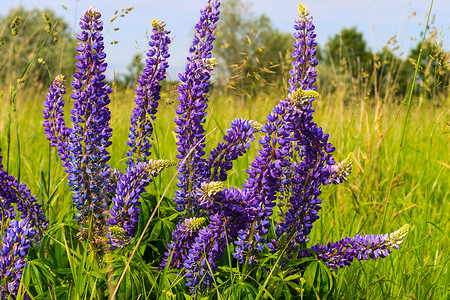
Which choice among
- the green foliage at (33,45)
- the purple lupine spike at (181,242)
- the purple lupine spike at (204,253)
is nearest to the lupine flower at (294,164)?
the purple lupine spike at (204,253)

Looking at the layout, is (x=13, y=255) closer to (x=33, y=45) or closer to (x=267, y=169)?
(x=267, y=169)

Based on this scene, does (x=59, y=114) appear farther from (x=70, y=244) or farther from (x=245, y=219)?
(x=245, y=219)

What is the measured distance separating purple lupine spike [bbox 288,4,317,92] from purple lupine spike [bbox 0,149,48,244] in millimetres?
1369

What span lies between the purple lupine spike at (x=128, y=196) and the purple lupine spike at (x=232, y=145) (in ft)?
0.87

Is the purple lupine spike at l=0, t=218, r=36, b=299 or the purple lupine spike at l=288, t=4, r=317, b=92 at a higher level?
the purple lupine spike at l=288, t=4, r=317, b=92

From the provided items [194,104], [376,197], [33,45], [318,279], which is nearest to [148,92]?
[194,104]

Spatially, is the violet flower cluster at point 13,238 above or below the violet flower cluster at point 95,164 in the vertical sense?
below

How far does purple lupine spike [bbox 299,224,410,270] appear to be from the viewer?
6.10ft

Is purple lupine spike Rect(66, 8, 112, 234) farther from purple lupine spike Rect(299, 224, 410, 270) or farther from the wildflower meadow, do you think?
purple lupine spike Rect(299, 224, 410, 270)

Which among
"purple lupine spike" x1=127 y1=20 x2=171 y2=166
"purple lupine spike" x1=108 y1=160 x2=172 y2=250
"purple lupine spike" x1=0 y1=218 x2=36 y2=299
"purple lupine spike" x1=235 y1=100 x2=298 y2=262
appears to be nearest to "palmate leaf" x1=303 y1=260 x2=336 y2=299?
"purple lupine spike" x1=235 y1=100 x2=298 y2=262

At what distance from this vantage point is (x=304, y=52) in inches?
74.9

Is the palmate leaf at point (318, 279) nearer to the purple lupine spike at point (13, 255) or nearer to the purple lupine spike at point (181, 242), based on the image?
the purple lupine spike at point (181, 242)

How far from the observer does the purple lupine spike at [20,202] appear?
208 centimetres

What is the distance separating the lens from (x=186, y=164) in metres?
2.07
